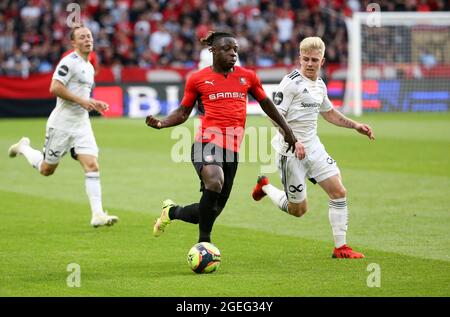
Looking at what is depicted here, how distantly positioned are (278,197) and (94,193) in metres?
2.42

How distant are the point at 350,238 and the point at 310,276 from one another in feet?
8.09

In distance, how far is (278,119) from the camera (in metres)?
9.30

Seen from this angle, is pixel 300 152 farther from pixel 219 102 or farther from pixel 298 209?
pixel 298 209

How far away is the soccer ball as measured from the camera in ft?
28.6

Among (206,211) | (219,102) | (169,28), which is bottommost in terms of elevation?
(169,28)

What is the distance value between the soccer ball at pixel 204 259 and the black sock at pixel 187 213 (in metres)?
0.54

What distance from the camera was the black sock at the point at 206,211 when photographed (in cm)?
→ 896

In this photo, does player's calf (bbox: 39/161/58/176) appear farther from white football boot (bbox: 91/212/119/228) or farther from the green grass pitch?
white football boot (bbox: 91/212/119/228)

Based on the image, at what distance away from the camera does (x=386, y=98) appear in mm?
34031

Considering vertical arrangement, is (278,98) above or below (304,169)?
above

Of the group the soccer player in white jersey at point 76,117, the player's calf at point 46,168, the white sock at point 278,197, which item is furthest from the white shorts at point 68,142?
the white sock at point 278,197

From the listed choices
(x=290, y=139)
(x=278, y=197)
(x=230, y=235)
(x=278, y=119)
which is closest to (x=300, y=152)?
(x=290, y=139)

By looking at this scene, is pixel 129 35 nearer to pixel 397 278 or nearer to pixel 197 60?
pixel 197 60
